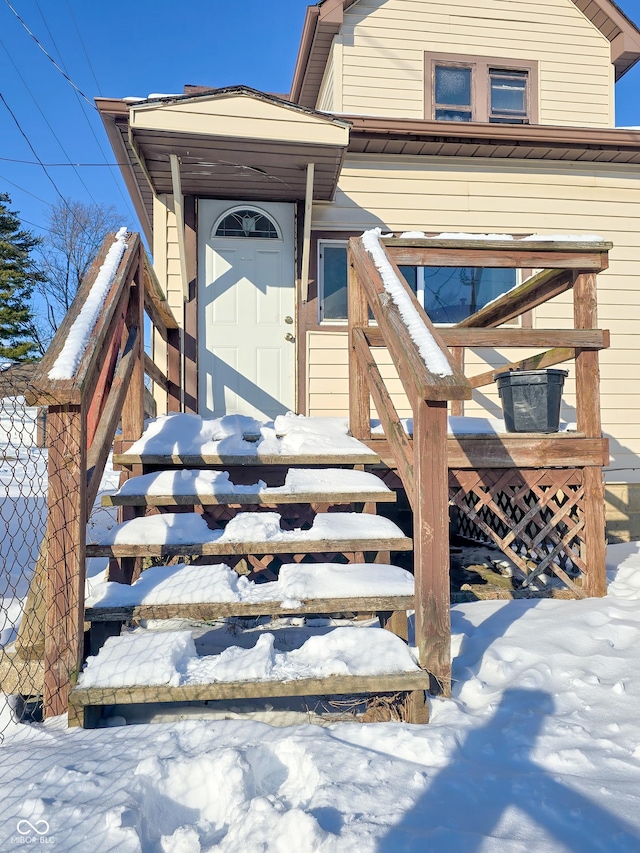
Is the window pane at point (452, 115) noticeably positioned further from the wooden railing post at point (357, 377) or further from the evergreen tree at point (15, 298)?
the evergreen tree at point (15, 298)

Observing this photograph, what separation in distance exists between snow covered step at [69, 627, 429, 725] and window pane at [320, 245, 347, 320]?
4846 millimetres

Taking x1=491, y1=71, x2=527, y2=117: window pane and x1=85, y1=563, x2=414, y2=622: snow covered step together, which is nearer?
x1=85, y1=563, x2=414, y2=622: snow covered step

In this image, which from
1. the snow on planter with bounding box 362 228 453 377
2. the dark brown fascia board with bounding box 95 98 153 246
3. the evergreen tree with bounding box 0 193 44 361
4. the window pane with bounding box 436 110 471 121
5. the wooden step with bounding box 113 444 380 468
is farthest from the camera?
the evergreen tree with bounding box 0 193 44 361

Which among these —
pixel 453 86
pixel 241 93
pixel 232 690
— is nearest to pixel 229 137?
pixel 241 93

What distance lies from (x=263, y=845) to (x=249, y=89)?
551 centimetres

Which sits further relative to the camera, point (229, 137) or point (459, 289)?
point (459, 289)

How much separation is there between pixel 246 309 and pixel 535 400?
3587 millimetres

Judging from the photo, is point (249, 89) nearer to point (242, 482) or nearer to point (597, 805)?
point (242, 482)

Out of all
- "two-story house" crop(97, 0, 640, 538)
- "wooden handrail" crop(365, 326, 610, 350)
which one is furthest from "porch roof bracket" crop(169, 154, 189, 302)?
"wooden handrail" crop(365, 326, 610, 350)

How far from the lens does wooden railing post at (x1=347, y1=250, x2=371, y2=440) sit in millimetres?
3979

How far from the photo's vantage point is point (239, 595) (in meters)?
2.35

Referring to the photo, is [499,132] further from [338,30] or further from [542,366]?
[542,366]

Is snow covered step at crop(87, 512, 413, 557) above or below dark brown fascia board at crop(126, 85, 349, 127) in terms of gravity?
below

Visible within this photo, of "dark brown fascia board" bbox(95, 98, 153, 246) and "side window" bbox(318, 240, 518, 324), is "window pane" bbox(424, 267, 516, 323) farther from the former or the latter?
"dark brown fascia board" bbox(95, 98, 153, 246)
